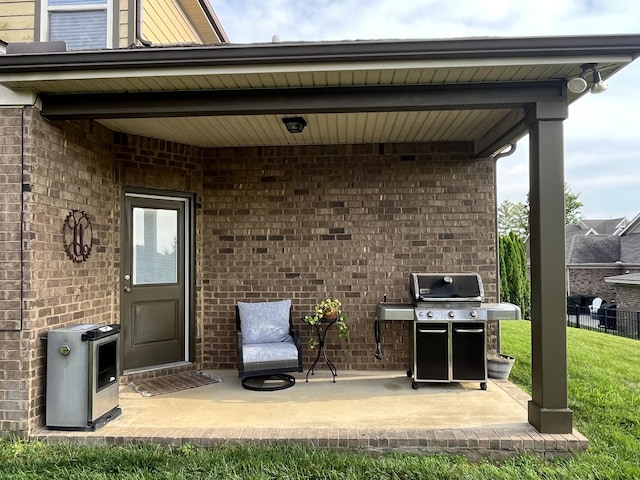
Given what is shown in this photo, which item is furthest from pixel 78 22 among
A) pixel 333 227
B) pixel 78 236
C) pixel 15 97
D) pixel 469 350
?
pixel 469 350

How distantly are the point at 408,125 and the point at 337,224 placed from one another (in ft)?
4.91

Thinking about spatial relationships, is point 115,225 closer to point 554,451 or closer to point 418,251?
point 418,251

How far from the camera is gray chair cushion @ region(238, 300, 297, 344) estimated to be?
5129mm

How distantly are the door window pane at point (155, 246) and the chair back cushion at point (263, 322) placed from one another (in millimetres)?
1032

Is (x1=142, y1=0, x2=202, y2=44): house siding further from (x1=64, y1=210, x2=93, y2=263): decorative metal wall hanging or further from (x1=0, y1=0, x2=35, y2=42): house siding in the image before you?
(x1=64, y1=210, x2=93, y2=263): decorative metal wall hanging

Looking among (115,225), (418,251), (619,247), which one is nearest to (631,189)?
(619,247)

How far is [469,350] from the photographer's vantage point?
4801mm

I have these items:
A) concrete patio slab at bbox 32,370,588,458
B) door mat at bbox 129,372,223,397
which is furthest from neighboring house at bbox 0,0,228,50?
concrete patio slab at bbox 32,370,588,458

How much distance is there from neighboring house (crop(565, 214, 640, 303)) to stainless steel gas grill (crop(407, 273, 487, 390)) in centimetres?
2092

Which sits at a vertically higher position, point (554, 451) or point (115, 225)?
point (115, 225)

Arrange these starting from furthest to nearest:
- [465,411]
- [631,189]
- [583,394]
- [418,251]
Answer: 1. [631,189]
2. [418,251]
3. [583,394]
4. [465,411]

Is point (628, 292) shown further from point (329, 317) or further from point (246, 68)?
point (246, 68)

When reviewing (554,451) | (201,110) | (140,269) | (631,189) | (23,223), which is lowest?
(554,451)

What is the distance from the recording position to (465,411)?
163 inches
